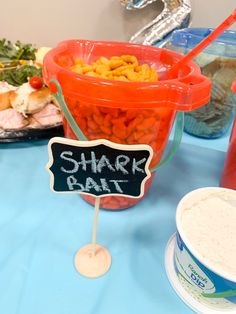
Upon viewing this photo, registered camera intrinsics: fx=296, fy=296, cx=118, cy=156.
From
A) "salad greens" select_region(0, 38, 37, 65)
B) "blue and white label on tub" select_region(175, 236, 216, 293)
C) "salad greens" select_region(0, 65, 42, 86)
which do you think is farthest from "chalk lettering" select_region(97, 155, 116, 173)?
"salad greens" select_region(0, 38, 37, 65)

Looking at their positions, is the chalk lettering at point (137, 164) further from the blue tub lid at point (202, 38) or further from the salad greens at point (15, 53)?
the salad greens at point (15, 53)

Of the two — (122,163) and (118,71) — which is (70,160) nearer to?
(122,163)

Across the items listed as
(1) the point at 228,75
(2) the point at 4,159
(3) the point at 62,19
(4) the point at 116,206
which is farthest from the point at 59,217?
(3) the point at 62,19

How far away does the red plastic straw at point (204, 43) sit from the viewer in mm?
383

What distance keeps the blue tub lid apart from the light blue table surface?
24 centimetres

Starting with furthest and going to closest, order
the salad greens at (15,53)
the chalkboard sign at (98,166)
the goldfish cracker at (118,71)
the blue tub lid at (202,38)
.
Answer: the salad greens at (15,53) < the blue tub lid at (202,38) < the goldfish cracker at (118,71) < the chalkboard sign at (98,166)

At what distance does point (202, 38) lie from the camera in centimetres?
63

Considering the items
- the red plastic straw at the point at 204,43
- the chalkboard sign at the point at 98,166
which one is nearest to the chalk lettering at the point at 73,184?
the chalkboard sign at the point at 98,166

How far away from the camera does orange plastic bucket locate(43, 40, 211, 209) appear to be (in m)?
0.37

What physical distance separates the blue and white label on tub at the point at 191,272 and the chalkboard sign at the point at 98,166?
0.29 ft

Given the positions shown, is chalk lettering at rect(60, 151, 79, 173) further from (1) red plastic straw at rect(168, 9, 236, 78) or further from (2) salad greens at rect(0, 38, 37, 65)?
(2) salad greens at rect(0, 38, 37, 65)

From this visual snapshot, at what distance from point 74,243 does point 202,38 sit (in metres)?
0.49

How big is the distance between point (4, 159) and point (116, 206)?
0.86 feet

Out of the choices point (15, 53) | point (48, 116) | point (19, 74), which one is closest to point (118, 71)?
point (48, 116)
